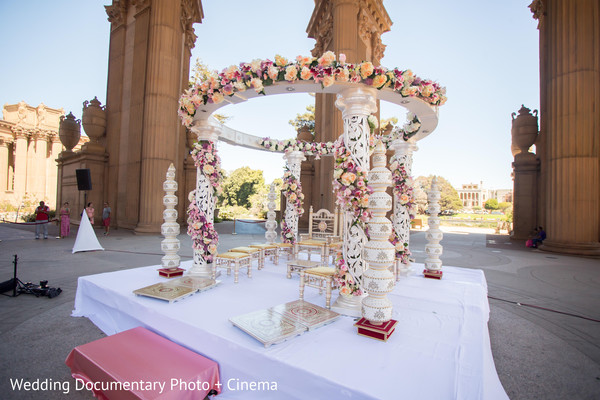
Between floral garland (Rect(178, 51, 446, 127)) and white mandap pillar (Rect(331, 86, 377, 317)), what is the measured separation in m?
0.21

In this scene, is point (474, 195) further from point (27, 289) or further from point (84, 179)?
point (27, 289)

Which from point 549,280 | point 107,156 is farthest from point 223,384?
point 107,156

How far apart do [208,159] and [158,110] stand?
34.6 feet

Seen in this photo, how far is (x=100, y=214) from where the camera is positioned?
49.9 feet

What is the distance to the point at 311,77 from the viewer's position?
3.71m

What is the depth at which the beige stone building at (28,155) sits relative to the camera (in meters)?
23.0

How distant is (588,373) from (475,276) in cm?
274

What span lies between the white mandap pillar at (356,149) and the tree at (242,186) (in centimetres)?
3598

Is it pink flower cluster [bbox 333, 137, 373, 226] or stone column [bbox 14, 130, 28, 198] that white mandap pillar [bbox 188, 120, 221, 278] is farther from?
stone column [bbox 14, 130, 28, 198]

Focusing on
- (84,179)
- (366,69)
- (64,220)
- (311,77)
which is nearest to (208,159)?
(311,77)

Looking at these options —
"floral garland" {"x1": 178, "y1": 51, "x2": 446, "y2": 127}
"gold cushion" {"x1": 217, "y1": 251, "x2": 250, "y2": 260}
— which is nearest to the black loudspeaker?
"gold cushion" {"x1": 217, "y1": 251, "x2": 250, "y2": 260}

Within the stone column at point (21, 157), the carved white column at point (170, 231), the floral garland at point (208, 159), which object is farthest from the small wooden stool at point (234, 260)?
the stone column at point (21, 157)

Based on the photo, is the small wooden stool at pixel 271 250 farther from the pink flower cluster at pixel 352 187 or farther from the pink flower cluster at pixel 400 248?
the pink flower cluster at pixel 352 187

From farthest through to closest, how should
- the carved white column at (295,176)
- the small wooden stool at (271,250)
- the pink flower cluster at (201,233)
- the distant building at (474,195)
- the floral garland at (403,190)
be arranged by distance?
the distant building at (474,195), the carved white column at (295,176), the small wooden stool at (271,250), the floral garland at (403,190), the pink flower cluster at (201,233)
